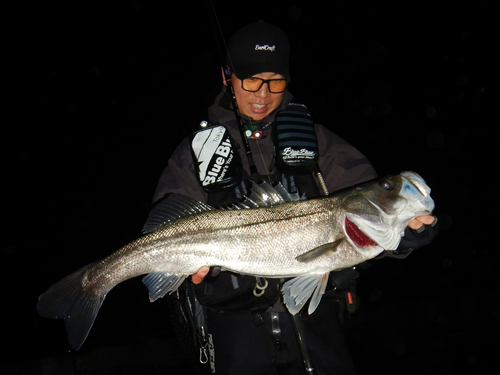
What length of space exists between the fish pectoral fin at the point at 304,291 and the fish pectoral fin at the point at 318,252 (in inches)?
5.8

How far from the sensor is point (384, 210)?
1890mm

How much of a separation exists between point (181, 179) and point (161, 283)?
0.83m

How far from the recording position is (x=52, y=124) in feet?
36.3

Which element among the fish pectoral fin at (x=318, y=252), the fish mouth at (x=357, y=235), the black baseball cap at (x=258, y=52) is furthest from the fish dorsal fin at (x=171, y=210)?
the black baseball cap at (x=258, y=52)

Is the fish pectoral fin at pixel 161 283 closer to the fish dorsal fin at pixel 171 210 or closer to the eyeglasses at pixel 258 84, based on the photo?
the fish dorsal fin at pixel 171 210

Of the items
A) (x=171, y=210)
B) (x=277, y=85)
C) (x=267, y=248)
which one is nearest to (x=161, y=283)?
(x=171, y=210)

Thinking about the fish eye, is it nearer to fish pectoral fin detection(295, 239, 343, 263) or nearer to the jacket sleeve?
fish pectoral fin detection(295, 239, 343, 263)

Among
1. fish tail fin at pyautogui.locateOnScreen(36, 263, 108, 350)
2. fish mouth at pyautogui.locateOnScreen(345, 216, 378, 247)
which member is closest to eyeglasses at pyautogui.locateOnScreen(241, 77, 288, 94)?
fish mouth at pyautogui.locateOnScreen(345, 216, 378, 247)

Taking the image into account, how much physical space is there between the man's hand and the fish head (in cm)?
4

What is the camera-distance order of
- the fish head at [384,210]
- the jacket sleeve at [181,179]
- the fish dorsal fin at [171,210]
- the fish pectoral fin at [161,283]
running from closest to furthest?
the fish head at [384,210]
the fish pectoral fin at [161,283]
the fish dorsal fin at [171,210]
the jacket sleeve at [181,179]

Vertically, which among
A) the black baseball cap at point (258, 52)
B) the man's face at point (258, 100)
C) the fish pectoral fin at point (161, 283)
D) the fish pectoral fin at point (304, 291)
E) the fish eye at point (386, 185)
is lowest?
the fish pectoral fin at point (304, 291)

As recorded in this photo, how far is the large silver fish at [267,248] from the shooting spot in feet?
6.24

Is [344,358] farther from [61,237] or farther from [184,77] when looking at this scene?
[184,77]

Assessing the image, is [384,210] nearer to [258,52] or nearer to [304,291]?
[304,291]
